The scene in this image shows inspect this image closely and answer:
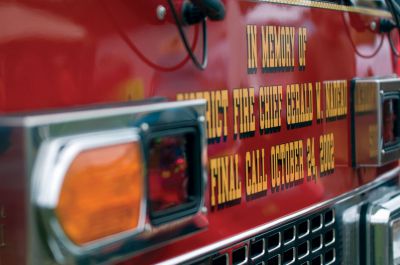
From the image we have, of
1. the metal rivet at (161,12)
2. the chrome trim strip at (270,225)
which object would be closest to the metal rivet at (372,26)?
the chrome trim strip at (270,225)

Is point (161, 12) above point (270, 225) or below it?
above

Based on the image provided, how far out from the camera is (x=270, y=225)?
1704mm

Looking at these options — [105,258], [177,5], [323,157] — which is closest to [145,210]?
[105,258]

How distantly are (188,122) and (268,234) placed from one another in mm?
574

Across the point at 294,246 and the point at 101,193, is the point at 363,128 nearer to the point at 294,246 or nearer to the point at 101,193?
the point at 294,246

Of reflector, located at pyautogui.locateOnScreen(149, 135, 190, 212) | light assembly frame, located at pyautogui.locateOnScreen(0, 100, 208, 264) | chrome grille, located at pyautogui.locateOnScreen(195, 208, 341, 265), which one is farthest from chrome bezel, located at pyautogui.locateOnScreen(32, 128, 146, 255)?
chrome grille, located at pyautogui.locateOnScreen(195, 208, 341, 265)

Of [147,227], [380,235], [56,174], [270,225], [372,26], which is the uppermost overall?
[372,26]

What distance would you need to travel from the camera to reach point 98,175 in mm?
1046

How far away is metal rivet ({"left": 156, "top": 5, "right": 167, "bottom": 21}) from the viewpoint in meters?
1.35

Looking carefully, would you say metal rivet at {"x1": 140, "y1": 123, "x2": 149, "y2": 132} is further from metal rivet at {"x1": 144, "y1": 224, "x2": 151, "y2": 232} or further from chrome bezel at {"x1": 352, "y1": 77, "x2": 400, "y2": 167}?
chrome bezel at {"x1": 352, "y1": 77, "x2": 400, "y2": 167}

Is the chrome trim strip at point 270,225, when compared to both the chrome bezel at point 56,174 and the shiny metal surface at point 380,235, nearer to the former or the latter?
the shiny metal surface at point 380,235

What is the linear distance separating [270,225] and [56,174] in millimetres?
842

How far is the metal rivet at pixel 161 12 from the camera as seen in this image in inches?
53.2

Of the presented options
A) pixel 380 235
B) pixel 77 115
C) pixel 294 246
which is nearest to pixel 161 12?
pixel 77 115
